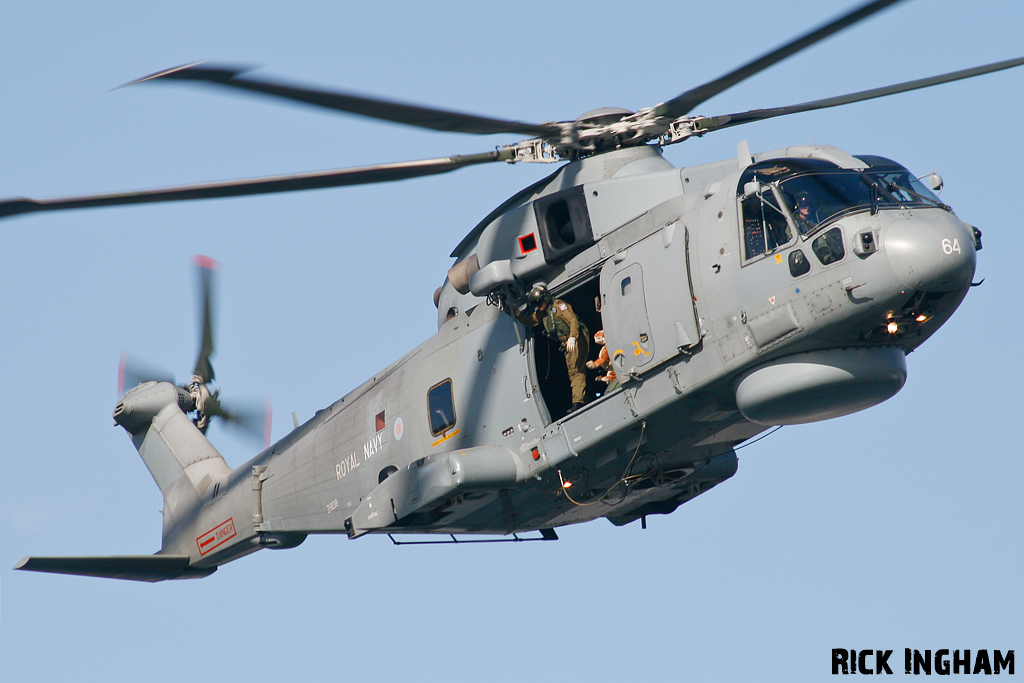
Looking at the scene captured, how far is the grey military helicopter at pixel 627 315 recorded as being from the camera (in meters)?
12.5

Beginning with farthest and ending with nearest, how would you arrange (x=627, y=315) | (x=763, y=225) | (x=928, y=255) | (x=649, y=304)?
(x=627, y=315), (x=649, y=304), (x=763, y=225), (x=928, y=255)

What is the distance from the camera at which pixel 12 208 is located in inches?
536

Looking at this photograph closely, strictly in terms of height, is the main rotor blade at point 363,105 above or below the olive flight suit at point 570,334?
above

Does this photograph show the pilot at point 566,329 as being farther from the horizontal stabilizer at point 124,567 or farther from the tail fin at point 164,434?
the tail fin at point 164,434

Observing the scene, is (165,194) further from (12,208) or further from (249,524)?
(249,524)

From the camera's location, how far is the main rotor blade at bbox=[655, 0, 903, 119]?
37.2 ft

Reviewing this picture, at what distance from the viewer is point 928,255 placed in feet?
39.6

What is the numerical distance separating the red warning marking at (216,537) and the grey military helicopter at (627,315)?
50.8 inches

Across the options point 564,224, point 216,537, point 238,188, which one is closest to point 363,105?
point 238,188

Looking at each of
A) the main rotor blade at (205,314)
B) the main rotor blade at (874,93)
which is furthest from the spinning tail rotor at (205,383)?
the main rotor blade at (874,93)

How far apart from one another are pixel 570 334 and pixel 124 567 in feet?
31.4

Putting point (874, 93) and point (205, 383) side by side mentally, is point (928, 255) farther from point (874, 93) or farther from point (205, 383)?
point (205, 383)

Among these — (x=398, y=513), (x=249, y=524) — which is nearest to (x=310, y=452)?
(x=249, y=524)

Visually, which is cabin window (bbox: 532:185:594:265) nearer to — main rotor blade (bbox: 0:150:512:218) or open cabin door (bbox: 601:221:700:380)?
open cabin door (bbox: 601:221:700:380)
